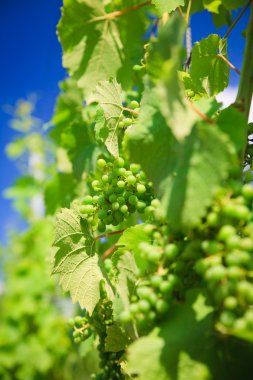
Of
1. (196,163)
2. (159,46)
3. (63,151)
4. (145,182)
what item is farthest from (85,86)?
(63,151)

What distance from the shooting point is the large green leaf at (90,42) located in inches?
64.3

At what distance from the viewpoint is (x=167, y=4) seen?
1593 mm

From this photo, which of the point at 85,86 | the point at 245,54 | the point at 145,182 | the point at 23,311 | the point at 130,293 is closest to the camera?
the point at 130,293

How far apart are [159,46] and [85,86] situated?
32.3 inches

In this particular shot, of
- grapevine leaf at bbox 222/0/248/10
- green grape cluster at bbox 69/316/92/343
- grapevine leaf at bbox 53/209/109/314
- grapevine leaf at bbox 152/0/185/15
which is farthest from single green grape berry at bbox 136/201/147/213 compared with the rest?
grapevine leaf at bbox 222/0/248/10

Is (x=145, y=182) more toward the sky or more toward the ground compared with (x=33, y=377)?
more toward the ground

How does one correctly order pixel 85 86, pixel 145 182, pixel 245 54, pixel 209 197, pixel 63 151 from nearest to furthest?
1. pixel 209 197
2. pixel 245 54
3. pixel 145 182
4. pixel 85 86
5. pixel 63 151

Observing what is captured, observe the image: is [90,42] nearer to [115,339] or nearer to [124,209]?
[124,209]

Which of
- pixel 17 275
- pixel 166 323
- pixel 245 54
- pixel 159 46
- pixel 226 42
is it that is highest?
pixel 17 275

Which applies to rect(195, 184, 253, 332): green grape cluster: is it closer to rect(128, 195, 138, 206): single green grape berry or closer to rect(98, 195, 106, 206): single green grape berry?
rect(128, 195, 138, 206): single green grape berry

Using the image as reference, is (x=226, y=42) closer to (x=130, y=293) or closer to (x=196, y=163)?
(x=196, y=163)

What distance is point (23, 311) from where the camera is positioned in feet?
18.4

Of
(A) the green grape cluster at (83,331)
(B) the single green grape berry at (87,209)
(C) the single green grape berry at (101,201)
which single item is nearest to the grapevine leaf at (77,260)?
(B) the single green grape berry at (87,209)

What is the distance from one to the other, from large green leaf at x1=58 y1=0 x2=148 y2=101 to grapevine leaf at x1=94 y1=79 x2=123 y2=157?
6 centimetres
